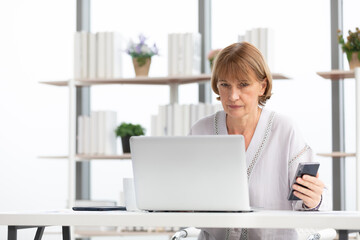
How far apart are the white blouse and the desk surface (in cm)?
64

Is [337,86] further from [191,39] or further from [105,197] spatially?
[105,197]

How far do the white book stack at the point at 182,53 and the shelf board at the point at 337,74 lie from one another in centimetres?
84

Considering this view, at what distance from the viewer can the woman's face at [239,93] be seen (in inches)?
98.5

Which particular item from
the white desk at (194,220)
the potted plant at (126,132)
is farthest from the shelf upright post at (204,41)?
the white desk at (194,220)

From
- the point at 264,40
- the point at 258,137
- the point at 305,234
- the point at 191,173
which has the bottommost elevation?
the point at 305,234

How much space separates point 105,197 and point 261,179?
107 inches

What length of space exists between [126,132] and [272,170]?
2298 millimetres

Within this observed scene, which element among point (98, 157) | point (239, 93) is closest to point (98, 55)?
point (98, 157)

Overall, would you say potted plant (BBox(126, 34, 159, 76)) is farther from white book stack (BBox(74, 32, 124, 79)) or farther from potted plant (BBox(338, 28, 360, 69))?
potted plant (BBox(338, 28, 360, 69))

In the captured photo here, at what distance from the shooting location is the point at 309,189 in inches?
81.4

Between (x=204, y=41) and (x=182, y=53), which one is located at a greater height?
(x=204, y=41)

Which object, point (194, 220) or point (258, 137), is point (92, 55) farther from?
point (194, 220)

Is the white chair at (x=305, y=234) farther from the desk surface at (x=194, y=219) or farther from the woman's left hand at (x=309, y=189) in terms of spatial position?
the desk surface at (x=194, y=219)

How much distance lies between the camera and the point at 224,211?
1.90 metres
